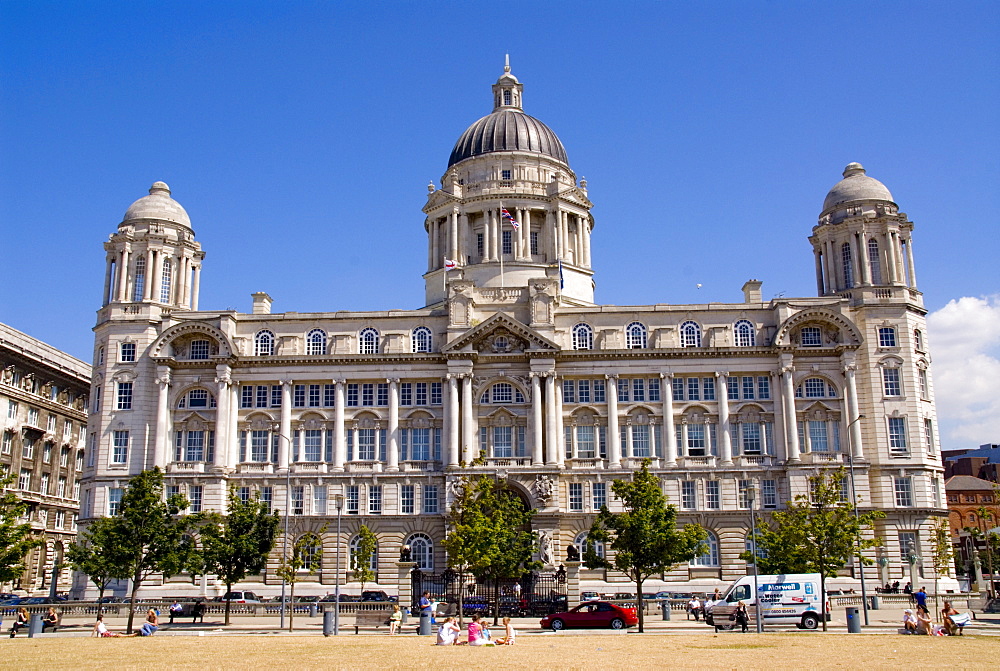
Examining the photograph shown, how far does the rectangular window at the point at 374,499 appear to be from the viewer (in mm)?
77375

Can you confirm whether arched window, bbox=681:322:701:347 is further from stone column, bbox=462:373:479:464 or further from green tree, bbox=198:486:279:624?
green tree, bbox=198:486:279:624

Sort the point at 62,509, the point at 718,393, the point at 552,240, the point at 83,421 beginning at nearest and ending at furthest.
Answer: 1. the point at 718,393
2. the point at 552,240
3. the point at 62,509
4. the point at 83,421

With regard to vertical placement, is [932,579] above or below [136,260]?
below

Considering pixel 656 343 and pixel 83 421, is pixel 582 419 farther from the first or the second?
pixel 83 421

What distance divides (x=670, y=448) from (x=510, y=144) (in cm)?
3546

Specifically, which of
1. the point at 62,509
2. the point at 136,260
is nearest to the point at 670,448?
the point at 136,260

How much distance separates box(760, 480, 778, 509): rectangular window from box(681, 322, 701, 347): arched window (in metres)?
11.7

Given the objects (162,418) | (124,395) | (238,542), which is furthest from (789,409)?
(124,395)

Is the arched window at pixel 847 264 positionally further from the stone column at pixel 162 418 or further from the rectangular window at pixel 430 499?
the stone column at pixel 162 418

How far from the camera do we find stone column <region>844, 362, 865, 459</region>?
75.4 metres

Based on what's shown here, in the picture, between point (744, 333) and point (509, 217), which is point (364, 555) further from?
point (744, 333)

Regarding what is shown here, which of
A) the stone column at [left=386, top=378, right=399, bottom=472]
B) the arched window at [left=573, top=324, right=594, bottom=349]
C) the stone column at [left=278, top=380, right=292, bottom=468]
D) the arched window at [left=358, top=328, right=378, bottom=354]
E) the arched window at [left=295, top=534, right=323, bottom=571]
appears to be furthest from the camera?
the arched window at [left=358, top=328, right=378, bottom=354]

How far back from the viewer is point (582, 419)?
79000 mm

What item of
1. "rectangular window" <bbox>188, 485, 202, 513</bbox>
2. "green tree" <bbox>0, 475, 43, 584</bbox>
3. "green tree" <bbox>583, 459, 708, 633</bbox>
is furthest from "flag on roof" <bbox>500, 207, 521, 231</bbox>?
"green tree" <bbox>0, 475, 43, 584</bbox>
